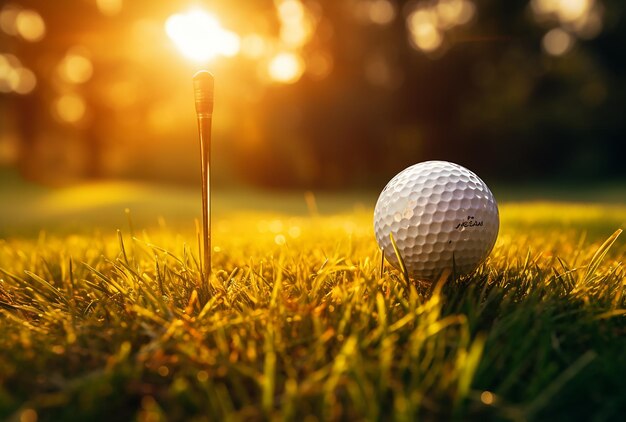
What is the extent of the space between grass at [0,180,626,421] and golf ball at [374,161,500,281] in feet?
0.46

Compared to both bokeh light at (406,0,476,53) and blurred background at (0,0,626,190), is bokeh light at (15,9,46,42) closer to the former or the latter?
blurred background at (0,0,626,190)

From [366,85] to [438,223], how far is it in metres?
20.0

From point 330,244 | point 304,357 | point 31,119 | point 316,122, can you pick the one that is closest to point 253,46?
point 316,122

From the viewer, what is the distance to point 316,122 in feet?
68.6

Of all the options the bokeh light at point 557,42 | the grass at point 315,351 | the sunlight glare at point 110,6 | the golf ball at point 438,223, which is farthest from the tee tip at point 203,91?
the bokeh light at point 557,42

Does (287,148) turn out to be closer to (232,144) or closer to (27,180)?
(232,144)

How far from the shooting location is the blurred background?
21.0 meters

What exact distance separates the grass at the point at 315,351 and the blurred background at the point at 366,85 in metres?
19.2

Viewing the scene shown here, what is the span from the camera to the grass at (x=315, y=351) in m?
1.32

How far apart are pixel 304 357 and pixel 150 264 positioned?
127 cm

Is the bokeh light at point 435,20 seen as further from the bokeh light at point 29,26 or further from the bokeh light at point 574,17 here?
the bokeh light at point 29,26

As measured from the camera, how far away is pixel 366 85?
21.5 m

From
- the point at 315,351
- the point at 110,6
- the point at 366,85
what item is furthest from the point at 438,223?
the point at 110,6

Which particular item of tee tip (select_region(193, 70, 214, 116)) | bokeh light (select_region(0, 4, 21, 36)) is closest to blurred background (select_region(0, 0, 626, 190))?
bokeh light (select_region(0, 4, 21, 36))
